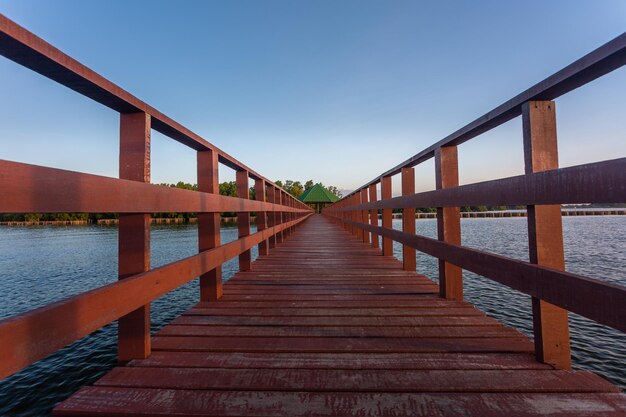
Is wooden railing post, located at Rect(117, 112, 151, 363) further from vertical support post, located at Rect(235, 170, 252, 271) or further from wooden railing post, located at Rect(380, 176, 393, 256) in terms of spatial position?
wooden railing post, located at Rect(380, 176, 393, 256)

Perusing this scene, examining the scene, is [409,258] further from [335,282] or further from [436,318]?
[436,318]

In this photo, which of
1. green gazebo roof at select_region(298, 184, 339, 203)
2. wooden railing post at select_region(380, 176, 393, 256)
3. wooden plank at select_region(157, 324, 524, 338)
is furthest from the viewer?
green gazebo roof at select_region(298, 184, 339, 203)

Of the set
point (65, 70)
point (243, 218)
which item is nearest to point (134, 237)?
point (65, 70)

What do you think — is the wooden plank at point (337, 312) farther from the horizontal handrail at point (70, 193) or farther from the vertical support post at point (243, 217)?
the vertical support post at point (243, 217)

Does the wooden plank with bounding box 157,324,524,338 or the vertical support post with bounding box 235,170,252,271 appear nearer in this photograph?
the wooden plank with bounding box 157,324,524,338

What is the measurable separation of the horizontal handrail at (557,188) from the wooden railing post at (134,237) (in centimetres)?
196

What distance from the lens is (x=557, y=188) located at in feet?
4.17

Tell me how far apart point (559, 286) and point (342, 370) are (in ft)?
3.37

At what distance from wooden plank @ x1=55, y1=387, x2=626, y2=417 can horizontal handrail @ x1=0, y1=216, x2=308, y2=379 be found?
36 centimetres

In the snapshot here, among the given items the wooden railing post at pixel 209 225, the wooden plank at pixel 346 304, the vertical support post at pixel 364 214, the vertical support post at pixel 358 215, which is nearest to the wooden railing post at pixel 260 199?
Result: the wooden railing post at pixel 209 225

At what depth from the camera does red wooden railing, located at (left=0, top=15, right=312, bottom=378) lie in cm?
93

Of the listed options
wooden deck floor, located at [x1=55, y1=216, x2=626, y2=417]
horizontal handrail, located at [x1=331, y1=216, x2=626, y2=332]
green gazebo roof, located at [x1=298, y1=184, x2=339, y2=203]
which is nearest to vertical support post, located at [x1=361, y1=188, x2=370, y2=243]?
wooden deck floor, located at [x1=55, y1=216, x2=626, y2=417]

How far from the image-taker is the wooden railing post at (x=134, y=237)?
5.26 ft

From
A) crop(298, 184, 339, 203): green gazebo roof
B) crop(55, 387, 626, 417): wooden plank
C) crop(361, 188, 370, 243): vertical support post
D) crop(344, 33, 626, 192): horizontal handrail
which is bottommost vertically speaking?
crop(55, 387, 626, 417): wooden plank
